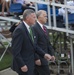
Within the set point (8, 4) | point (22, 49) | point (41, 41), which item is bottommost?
point (8, 4)

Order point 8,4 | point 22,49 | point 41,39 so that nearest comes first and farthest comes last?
point 22,49 < point 41,39 < point 8,4

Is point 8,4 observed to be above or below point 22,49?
below

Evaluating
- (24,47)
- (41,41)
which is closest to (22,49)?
(24,47)

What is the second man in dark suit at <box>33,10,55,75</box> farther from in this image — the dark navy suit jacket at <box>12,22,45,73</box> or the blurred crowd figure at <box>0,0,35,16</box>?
the blurred crowd figure at <box>0,0,35,16</box>

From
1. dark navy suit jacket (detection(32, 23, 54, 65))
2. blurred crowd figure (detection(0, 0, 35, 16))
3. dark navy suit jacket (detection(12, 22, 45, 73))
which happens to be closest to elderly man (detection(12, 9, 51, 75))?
dark navy suit jacket (detection(12, 22, 45, 73))

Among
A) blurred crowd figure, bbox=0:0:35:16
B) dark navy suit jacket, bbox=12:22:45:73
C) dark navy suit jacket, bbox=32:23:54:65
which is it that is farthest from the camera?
blurred crowd figure, bbox=0:0:35:16

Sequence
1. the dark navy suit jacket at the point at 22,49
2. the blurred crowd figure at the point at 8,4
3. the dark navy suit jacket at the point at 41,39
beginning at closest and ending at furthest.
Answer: the dark navy suit jacket at the point at 22,49
the dark navy suit jacket at the point at 41,39
the blurred crowd figure at the point at 8,4

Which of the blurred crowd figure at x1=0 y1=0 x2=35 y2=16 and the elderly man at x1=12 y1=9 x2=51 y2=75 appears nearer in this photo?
the elderly man at x1=12 y1=9 x2=51 y2=75

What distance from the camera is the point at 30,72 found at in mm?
6438

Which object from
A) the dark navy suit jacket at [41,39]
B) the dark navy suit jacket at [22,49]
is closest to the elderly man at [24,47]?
the dark navy suit jacket at [22,49]

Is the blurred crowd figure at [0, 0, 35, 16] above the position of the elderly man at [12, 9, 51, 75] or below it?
below

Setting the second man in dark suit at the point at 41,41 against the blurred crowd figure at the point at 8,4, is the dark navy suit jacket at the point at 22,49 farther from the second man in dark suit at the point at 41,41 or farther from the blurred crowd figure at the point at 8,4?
the blurred crowd figure at the point at 8,4

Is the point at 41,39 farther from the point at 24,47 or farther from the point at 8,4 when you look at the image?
the point at 8,4

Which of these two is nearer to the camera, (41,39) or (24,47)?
(24,47)
